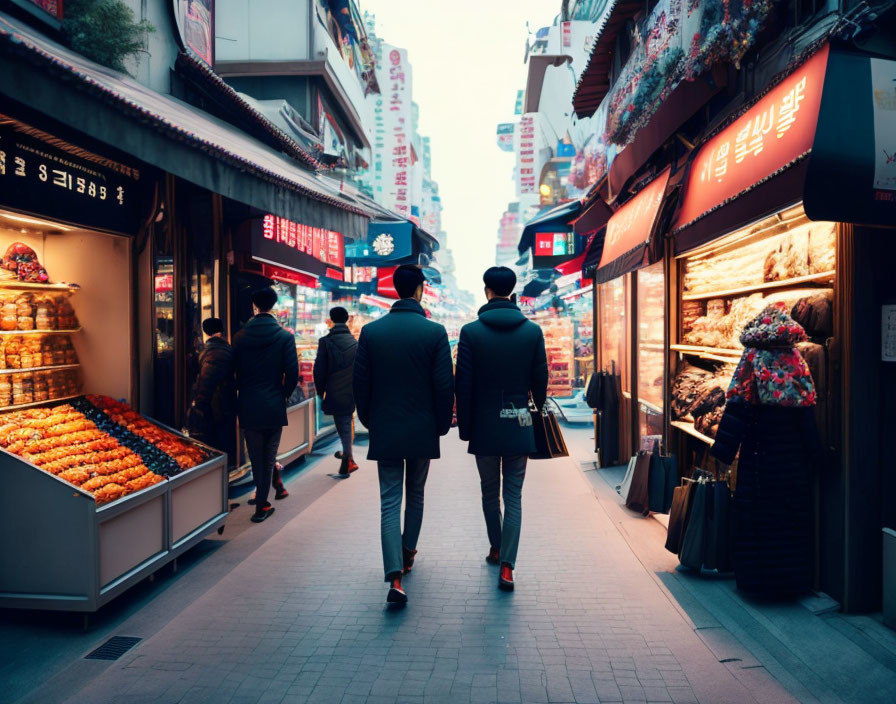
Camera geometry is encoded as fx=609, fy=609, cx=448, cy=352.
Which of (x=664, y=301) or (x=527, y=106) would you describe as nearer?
(x=664, y=301)

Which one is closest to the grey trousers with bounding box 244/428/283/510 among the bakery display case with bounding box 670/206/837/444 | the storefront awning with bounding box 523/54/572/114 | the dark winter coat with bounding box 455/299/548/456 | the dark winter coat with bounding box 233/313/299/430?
the dark winter coat with bounding box 233/313/299/430

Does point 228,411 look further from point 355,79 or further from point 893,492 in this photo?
point 355,79

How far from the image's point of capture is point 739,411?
4.10 meters

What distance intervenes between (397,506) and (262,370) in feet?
8.92

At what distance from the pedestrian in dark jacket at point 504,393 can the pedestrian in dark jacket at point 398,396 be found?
204 mm

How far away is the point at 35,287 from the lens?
5484 millimetres

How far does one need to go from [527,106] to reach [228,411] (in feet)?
83.5

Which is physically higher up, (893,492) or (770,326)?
(770,326)

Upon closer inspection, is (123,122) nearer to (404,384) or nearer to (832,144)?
(404,384)

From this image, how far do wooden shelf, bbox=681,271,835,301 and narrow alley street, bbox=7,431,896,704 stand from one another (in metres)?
2.39

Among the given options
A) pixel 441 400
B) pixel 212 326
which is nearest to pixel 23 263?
pixel 212 326

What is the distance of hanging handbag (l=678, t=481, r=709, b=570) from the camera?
4.43 metres

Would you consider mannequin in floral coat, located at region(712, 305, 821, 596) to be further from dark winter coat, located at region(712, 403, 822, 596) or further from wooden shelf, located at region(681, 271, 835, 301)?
wooden shelf, located at region(681, 271, 835, 301)

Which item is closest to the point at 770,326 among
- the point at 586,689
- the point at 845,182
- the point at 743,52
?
the point at 845,182
